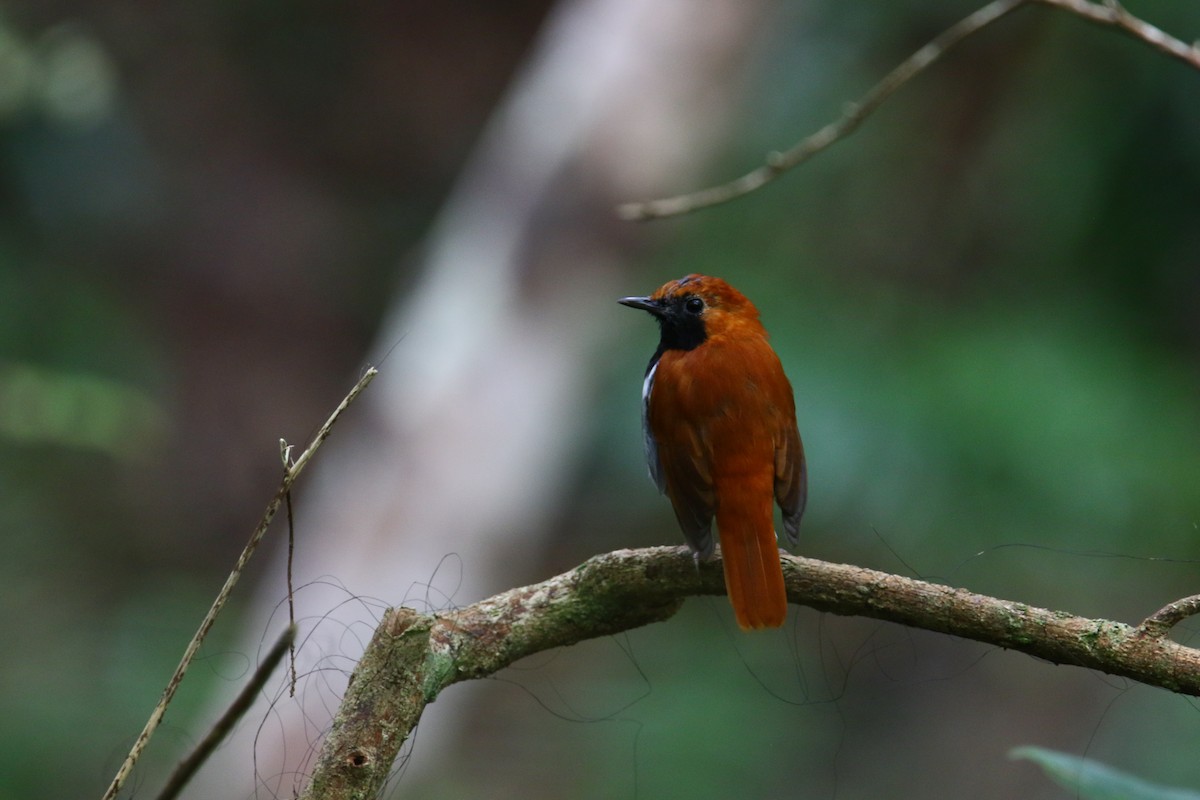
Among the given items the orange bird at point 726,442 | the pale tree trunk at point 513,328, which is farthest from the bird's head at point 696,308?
the pale tree trunk at point 513,328

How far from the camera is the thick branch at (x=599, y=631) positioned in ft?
4.88

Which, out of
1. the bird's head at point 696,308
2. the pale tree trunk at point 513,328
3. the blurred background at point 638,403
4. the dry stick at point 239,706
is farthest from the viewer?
the pale tree trunk at point 513,328

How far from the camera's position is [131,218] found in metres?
8.30

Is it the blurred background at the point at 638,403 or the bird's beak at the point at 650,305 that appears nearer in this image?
the bird's beak at the point at 650,305

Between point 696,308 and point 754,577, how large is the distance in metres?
1.09

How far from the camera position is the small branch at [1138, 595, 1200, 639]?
1424 mm

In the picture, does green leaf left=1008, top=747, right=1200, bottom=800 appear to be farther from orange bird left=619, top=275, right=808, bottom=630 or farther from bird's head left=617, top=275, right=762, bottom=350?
bird's head left=617, top=275, right=762, bottom=350

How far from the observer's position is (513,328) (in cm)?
608

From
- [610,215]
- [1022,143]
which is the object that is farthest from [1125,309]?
[610,215]

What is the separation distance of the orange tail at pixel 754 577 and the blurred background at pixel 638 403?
9.03 ft

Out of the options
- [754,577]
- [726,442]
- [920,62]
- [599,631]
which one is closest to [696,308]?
[726,442]

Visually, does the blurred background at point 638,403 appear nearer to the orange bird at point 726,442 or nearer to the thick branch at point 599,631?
the orange bird at point 726,442

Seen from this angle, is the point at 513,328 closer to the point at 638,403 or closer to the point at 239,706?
the point at 638,403

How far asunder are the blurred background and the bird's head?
2275 mm
